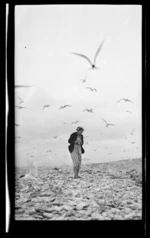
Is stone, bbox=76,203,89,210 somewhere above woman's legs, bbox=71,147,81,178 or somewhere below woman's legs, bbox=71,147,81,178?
below

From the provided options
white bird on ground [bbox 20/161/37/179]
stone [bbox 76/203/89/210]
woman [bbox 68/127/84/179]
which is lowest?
stone [bbox 76/203/89/210]

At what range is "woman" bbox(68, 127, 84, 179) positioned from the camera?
5.42ft

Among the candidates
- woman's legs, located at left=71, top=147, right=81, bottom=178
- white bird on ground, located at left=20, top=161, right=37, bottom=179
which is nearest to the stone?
woman's legs, located at left=71, top=147, right=81, bottom=178

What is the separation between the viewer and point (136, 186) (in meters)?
1.64

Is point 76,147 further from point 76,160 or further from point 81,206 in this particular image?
point 81,206

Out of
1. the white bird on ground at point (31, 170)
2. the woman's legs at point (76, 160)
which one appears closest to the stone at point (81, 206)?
the woman's legs at point (76, 160)

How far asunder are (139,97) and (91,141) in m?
0.38

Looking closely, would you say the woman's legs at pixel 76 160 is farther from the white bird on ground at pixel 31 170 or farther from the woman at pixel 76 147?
the white bird on ground at pixel 31 170

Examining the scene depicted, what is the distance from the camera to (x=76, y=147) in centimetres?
166

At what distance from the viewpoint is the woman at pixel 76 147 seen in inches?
65.1

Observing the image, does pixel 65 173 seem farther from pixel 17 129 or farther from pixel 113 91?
pixel 113 91

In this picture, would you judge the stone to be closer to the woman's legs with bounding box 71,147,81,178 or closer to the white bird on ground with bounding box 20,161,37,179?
the woman's legs with bounding box 71,147,81,178

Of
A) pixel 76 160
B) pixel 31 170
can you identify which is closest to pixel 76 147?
pixel 76 160
